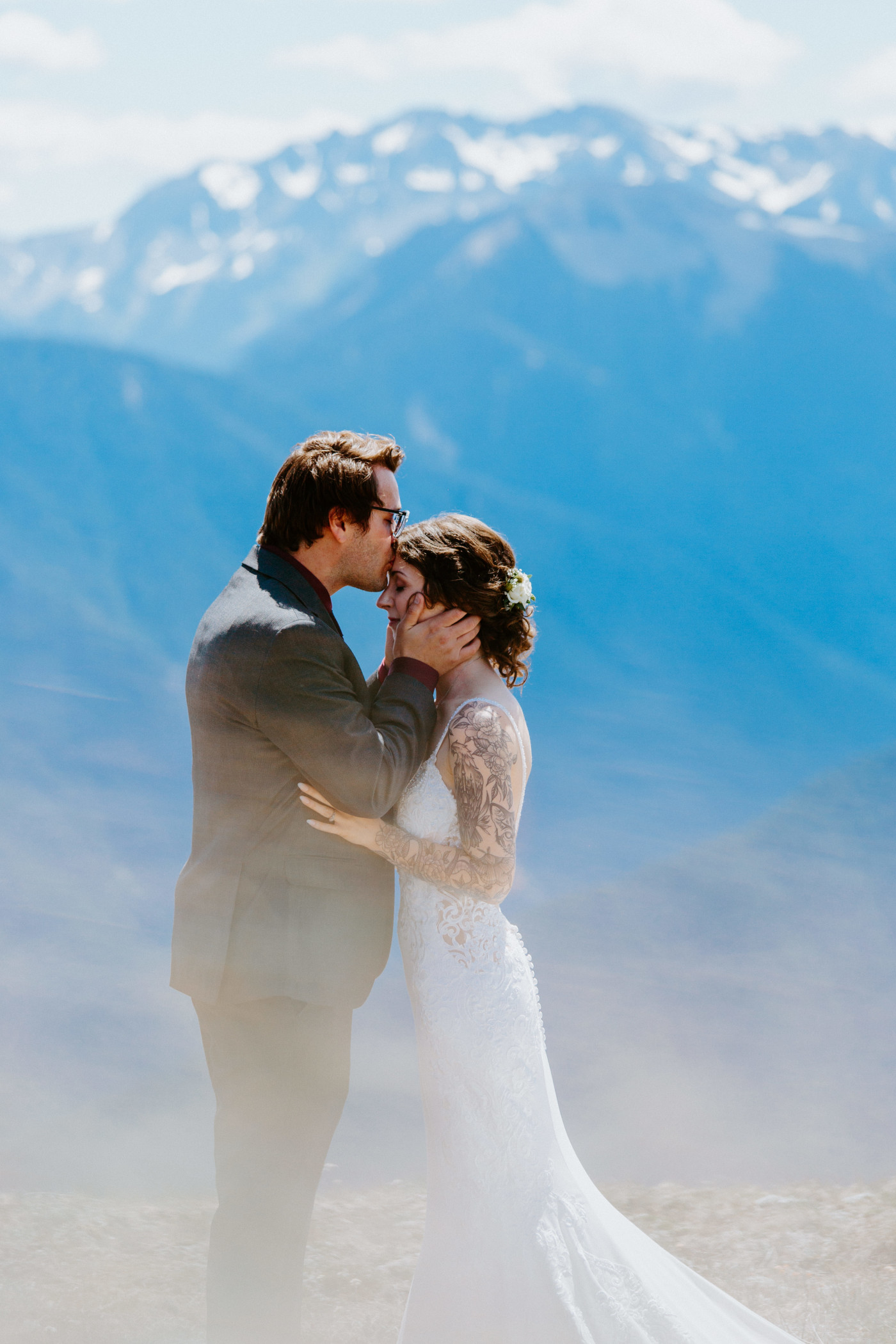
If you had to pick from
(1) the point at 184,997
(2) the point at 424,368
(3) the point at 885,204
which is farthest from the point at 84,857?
(3) the point at 885,204

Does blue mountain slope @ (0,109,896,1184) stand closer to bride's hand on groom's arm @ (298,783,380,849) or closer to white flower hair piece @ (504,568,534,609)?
bride's hand on groom's arm @ (298,783,380,849)

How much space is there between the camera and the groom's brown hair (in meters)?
1.88

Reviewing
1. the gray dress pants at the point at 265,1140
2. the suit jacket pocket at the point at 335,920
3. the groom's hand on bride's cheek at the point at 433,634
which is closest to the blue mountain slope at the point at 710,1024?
the gray dress pants at the point at 265,1140

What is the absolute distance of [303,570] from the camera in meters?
1.90

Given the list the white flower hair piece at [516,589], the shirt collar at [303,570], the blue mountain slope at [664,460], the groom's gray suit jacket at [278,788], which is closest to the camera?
the groom's gray suit jacket at [278,788]

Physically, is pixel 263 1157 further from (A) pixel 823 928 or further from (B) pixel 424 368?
(B) pixel 424 368

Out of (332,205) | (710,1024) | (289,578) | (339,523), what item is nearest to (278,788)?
(289,578)

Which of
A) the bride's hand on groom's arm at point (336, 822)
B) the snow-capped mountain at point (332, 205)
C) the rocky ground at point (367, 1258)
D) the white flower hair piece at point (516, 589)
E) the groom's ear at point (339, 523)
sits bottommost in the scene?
the rocky ground at point (367, 1258)

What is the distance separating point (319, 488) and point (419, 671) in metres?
0.35

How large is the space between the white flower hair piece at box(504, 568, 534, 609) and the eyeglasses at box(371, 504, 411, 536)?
0.21 metres

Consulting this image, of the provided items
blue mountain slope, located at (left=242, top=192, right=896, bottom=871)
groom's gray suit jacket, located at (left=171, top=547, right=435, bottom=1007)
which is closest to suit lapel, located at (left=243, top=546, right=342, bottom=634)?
groom's gray suit jacket, located at (left=171, top=547, right=435, bottom=1007)

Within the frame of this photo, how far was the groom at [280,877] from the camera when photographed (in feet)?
6.07

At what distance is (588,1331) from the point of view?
1.97 metres
